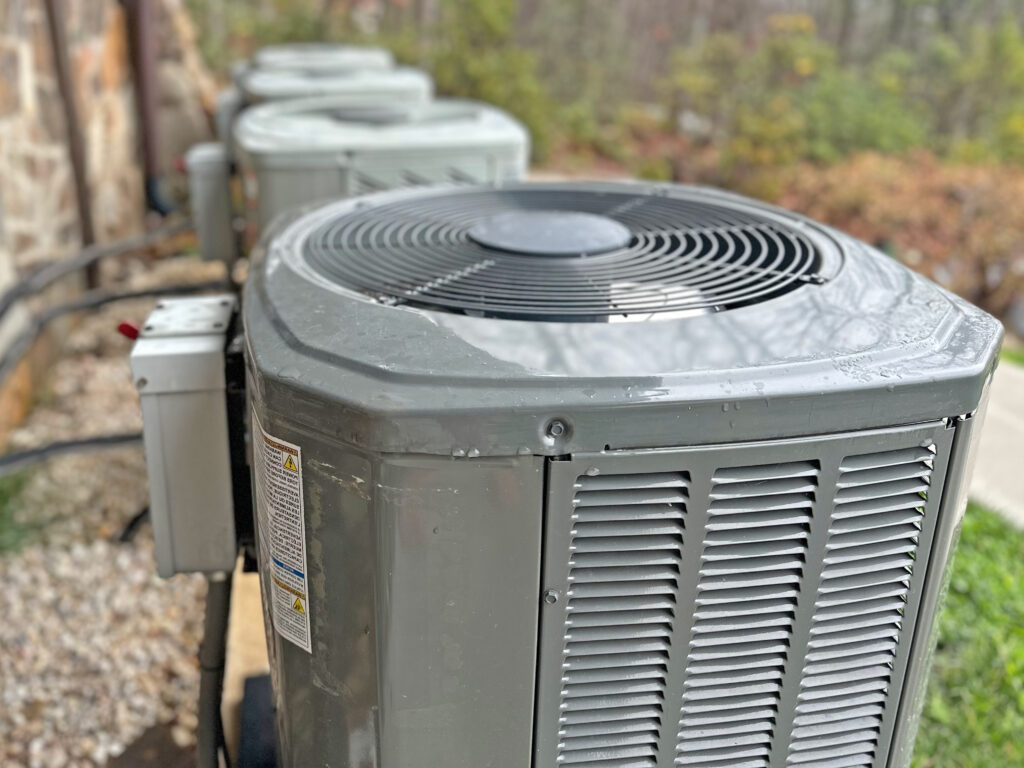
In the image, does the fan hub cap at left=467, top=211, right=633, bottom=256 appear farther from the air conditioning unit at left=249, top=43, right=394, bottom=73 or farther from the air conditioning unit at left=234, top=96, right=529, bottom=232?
the air conditioning unit at left=249, top=43, right=394, bottom=73

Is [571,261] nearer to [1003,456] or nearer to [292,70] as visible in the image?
[1003,456]

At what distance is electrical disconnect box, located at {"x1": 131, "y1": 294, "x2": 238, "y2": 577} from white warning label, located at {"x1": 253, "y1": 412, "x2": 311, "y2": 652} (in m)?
0.21

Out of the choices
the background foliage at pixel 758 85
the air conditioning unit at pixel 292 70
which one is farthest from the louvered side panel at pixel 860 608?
the background foliage at pixel 758 85

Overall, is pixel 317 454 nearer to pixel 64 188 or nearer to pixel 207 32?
pixel 64 188

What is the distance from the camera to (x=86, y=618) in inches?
102

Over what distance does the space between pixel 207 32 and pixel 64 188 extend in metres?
4.33

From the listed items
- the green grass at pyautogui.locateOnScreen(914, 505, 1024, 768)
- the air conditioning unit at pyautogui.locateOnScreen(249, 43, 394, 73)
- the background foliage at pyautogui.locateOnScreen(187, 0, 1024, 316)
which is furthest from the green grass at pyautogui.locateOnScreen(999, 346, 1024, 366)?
the air conditioning unit at pyautogui.locateOnScreen(249, 43, 394, 73)

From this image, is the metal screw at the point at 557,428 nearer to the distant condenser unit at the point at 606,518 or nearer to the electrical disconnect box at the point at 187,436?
the distant condenser unit at the point at 606,518

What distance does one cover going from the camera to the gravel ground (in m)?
2.24

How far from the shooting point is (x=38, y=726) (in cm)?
223

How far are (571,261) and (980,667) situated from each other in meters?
1.66

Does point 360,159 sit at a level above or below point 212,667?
above

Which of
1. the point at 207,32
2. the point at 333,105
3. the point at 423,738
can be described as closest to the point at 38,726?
the point at 423,738

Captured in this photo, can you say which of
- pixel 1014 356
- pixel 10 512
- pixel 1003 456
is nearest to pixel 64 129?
pixel 10 512
